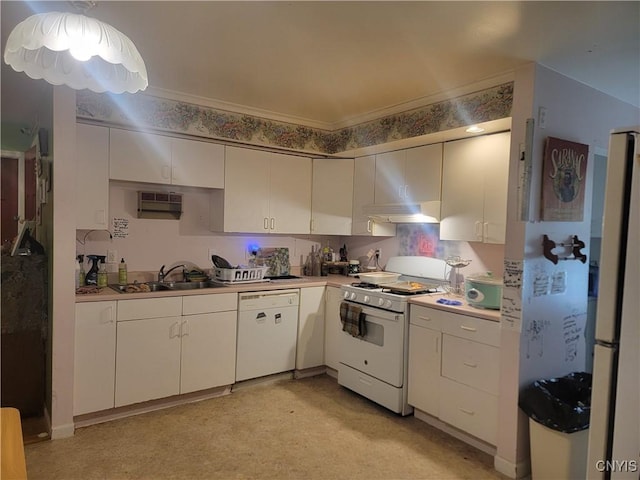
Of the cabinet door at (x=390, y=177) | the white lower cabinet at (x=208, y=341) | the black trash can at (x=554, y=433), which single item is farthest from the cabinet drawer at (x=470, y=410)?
the white lower cabinet at (x=208, y=341)

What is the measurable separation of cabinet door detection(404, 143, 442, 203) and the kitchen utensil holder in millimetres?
955

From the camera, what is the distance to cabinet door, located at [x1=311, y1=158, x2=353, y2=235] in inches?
163

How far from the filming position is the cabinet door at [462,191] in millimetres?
3023

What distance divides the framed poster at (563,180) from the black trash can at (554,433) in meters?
1.07

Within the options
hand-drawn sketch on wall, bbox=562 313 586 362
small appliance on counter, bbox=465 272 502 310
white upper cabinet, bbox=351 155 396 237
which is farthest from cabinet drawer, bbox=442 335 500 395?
white upper cabinet, bbox=351 155 396 237

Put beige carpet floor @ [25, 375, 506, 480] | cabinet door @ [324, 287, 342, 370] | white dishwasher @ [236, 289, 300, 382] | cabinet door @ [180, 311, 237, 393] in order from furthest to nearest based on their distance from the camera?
1. cabinet door @ [324, 287, 342, 370]
2. white dishwasher @ [236, 289, 300, 382]
3. cabinet door @ [180, 311, 237, 393]
4. beige carpet floor @ [25, 375, 506, 480]

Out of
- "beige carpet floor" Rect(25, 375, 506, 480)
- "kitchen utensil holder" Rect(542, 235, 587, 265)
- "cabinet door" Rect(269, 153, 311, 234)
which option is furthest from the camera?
"cabinet door" Rect(269, 153, 311, 234)

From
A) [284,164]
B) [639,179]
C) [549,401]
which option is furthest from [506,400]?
[284,164]

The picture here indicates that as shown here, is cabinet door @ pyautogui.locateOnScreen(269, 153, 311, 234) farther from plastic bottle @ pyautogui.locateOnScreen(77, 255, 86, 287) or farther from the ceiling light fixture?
the ceiling light fixture

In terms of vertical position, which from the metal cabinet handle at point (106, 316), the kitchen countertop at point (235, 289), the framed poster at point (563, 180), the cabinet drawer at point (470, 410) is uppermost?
the framed poster at point (563, 180)

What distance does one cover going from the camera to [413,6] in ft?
6.24

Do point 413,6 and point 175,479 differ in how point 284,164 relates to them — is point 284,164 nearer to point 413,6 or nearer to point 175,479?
point 413,6

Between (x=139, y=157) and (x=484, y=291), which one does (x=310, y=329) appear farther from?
(x=139, y=157)

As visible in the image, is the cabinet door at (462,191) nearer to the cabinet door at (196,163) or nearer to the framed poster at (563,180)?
→ the framed poster at (563,180)
